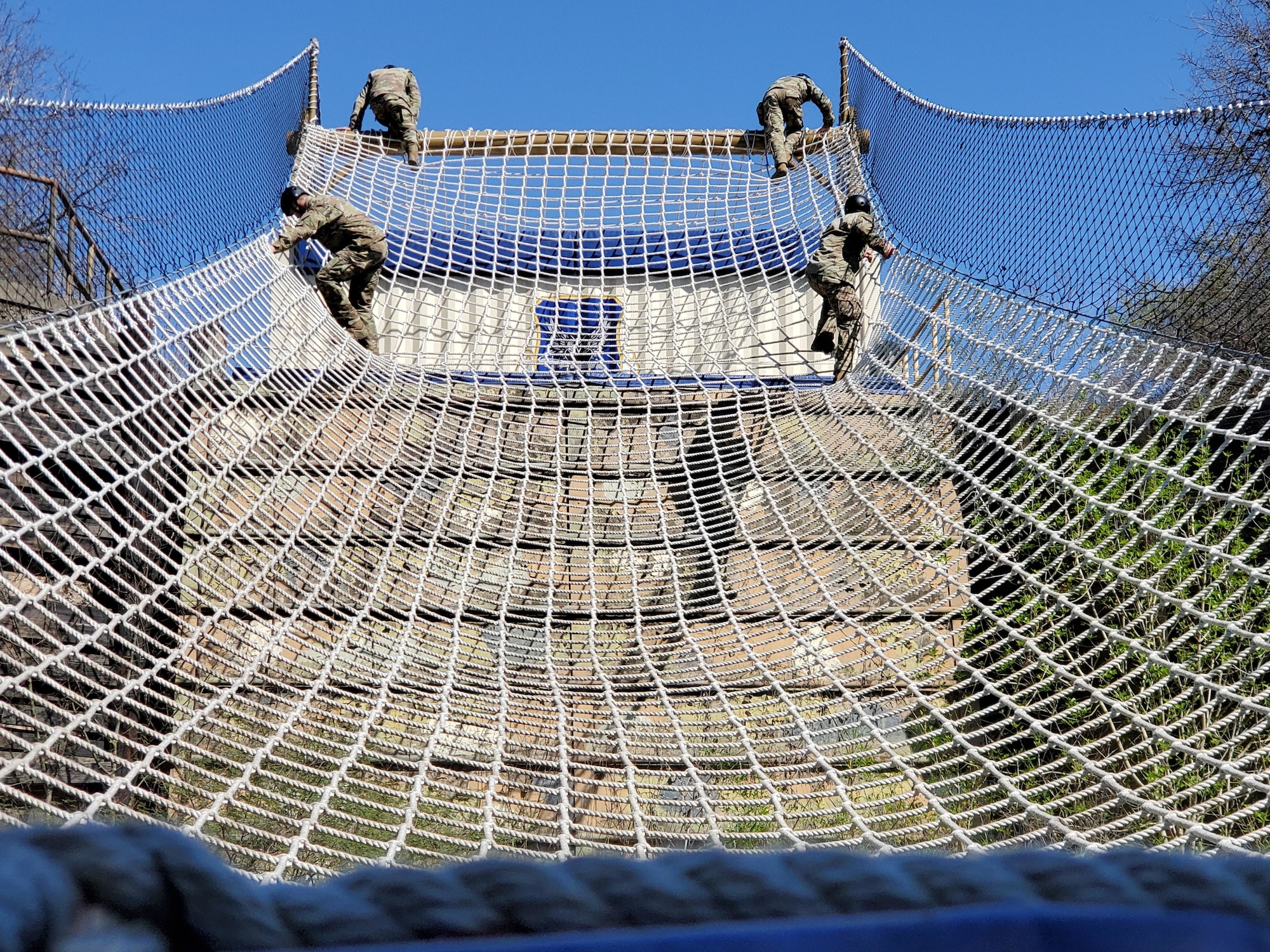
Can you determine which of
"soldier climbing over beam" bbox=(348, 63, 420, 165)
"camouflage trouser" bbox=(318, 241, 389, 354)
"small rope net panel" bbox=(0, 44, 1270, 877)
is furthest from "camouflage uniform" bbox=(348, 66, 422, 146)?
"camouflage trouser" bbox=(318, 241, 389, 354)

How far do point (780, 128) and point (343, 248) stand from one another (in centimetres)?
237

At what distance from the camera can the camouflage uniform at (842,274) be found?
16.0 feet

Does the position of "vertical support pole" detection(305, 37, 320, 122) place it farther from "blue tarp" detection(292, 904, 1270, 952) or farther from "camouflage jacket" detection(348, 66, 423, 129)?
"blue tarp" detection(292, 904, 1270, 952)

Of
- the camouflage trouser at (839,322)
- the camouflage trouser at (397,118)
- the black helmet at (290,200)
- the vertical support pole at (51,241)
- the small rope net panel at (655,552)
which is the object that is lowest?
the small rope net panel at (655,552)

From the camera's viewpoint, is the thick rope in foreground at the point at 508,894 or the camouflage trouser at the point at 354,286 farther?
the camouflage trouser at the point at 354,286

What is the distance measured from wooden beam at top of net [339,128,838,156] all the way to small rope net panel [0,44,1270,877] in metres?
1.01

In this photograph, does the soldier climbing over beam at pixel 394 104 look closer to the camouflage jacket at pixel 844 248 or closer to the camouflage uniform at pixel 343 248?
the camouflage uniform at pixel 343 248

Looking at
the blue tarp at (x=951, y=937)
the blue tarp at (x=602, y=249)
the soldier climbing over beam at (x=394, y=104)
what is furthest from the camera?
the soldier climbing over beam at (x=394, y=104)

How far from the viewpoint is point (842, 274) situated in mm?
4898

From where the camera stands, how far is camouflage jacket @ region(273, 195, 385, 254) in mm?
4812

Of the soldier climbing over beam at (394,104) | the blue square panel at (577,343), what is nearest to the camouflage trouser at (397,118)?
the soldier climbing over beam at (394,104)

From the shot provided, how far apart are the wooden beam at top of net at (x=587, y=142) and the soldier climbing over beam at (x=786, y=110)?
→ 0.31 ft

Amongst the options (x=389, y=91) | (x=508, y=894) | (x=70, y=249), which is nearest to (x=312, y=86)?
(x=389, y=91)

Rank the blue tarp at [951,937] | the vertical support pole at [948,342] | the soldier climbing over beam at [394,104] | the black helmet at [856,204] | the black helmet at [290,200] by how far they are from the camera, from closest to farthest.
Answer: the blue tarp at [951,937] < the vertical support pole at [948,342] < the black helmet at [290,200] < the black helmet at [856,204] < the soldier climbing over beam at [394,104]
